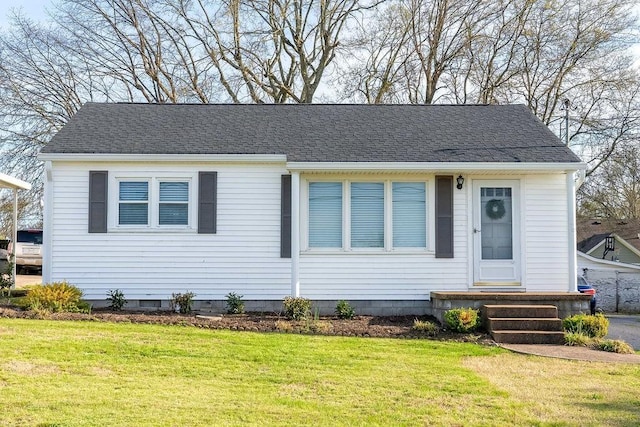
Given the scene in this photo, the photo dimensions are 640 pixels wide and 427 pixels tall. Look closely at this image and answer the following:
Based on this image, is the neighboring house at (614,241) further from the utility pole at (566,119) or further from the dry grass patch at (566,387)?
the dry grass patch at (566,387)

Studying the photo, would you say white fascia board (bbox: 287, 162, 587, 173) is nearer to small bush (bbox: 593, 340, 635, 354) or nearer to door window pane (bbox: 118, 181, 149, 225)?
door window pane (bbox: 118, 181, 149, 225)

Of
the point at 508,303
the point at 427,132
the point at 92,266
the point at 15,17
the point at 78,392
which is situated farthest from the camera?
the point at 15,17

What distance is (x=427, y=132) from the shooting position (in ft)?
41.7

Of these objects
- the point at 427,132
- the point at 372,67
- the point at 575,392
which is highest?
the point at 372,67

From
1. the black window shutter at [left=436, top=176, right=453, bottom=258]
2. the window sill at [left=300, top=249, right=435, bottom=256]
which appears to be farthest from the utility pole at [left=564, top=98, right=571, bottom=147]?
the window sill at [left=300, top=249, right=435, bottom=256]

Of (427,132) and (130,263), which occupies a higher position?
(427,132)

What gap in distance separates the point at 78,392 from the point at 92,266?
612cm

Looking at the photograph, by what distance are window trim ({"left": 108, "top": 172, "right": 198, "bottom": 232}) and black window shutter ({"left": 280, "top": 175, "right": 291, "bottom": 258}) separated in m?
1.60

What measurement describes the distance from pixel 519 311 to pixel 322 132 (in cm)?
524

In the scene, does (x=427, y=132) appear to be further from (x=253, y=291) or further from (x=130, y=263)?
(x=130, y=263)

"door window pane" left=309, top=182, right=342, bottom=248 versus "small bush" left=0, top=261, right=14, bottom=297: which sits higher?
"door window pane" left=309, top=182, right=342, bottom=248

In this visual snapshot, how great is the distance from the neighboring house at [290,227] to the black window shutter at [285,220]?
0.8 inches

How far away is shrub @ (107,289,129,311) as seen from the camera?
1141 cm

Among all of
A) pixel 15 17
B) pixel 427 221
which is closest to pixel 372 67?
pixel 15 17
